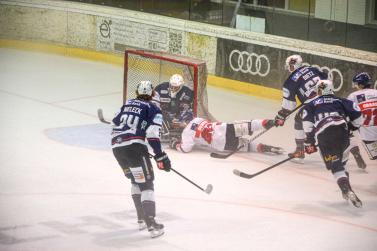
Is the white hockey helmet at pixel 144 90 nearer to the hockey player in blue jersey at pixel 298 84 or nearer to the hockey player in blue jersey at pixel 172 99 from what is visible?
the hockey player in blue jersey at pixel 298 84

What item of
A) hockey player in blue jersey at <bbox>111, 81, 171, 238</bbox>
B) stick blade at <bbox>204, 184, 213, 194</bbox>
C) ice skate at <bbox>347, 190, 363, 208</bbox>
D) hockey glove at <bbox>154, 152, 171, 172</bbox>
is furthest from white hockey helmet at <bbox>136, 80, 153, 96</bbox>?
ice skate at <bbox>347, 190, 363, 208</bbox>

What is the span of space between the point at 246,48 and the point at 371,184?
136 inches

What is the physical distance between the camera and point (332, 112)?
7930mm

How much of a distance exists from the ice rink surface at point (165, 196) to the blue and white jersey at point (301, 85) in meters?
0.57

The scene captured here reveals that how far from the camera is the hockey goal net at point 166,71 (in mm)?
9766

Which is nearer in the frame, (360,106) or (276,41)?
(360,106)

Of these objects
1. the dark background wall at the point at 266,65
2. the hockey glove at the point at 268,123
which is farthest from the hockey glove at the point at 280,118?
the dark background wall at the point at 266,65

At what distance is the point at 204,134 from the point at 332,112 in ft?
5.57

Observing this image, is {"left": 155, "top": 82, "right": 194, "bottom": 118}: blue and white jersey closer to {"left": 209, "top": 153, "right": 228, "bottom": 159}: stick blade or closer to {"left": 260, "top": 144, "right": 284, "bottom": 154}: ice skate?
{"left": 209, "top": 153, "right": 228, "bottom": 159}: stick blade

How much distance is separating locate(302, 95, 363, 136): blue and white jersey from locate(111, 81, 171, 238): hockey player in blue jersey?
4.62ft

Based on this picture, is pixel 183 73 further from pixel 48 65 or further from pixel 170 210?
pixel 48 65

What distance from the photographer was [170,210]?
309 inches

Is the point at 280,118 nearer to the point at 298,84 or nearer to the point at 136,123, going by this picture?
the point at 298,84

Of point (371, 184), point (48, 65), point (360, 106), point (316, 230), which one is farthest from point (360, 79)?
point (48, 65)
